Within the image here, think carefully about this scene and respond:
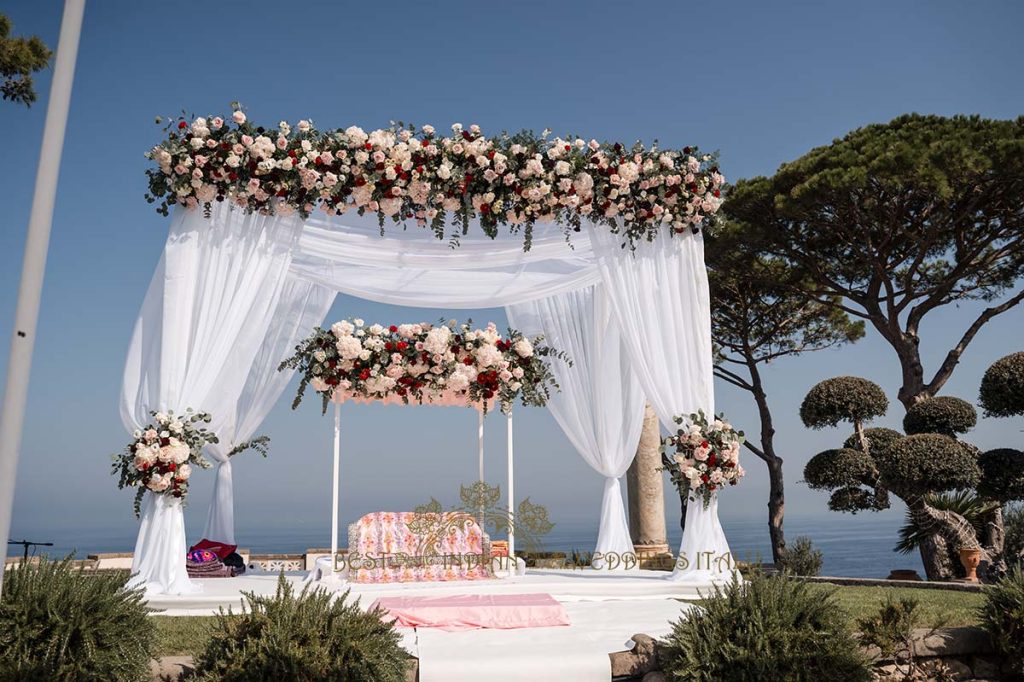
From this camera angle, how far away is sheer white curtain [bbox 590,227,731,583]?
7.27 meters

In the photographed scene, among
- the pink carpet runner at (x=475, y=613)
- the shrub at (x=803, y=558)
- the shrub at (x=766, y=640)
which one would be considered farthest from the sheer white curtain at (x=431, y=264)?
the shrub at (x=803, y=558)

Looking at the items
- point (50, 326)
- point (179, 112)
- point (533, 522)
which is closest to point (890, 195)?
point (533, 522)

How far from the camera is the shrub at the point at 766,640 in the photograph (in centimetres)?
415

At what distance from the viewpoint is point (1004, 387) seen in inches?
428

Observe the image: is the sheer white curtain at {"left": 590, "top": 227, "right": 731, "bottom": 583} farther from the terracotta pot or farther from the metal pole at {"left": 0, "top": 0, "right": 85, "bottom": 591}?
the metal pole at {"left": 0, "top": 0, "right": 85, "bottom": 591}

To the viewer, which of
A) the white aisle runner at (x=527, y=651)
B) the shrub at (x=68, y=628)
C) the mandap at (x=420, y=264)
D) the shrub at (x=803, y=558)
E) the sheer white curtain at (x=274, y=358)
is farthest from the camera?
the shrub at (x=803, y=558)

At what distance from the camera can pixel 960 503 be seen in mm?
9695

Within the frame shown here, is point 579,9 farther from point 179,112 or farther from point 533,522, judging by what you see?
point 533,522

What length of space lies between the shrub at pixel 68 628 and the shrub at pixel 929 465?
8989 millimetres

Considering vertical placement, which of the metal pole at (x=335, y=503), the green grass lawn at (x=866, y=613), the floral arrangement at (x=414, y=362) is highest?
the floral arrangement at (x=414, y=362)

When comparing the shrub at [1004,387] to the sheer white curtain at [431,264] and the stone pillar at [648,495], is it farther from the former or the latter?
the sheer white curtain at [431,264]

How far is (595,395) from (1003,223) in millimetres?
8058

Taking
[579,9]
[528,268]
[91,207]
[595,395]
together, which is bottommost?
[595,395]

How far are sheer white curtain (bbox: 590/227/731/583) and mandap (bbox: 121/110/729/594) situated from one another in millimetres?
13
